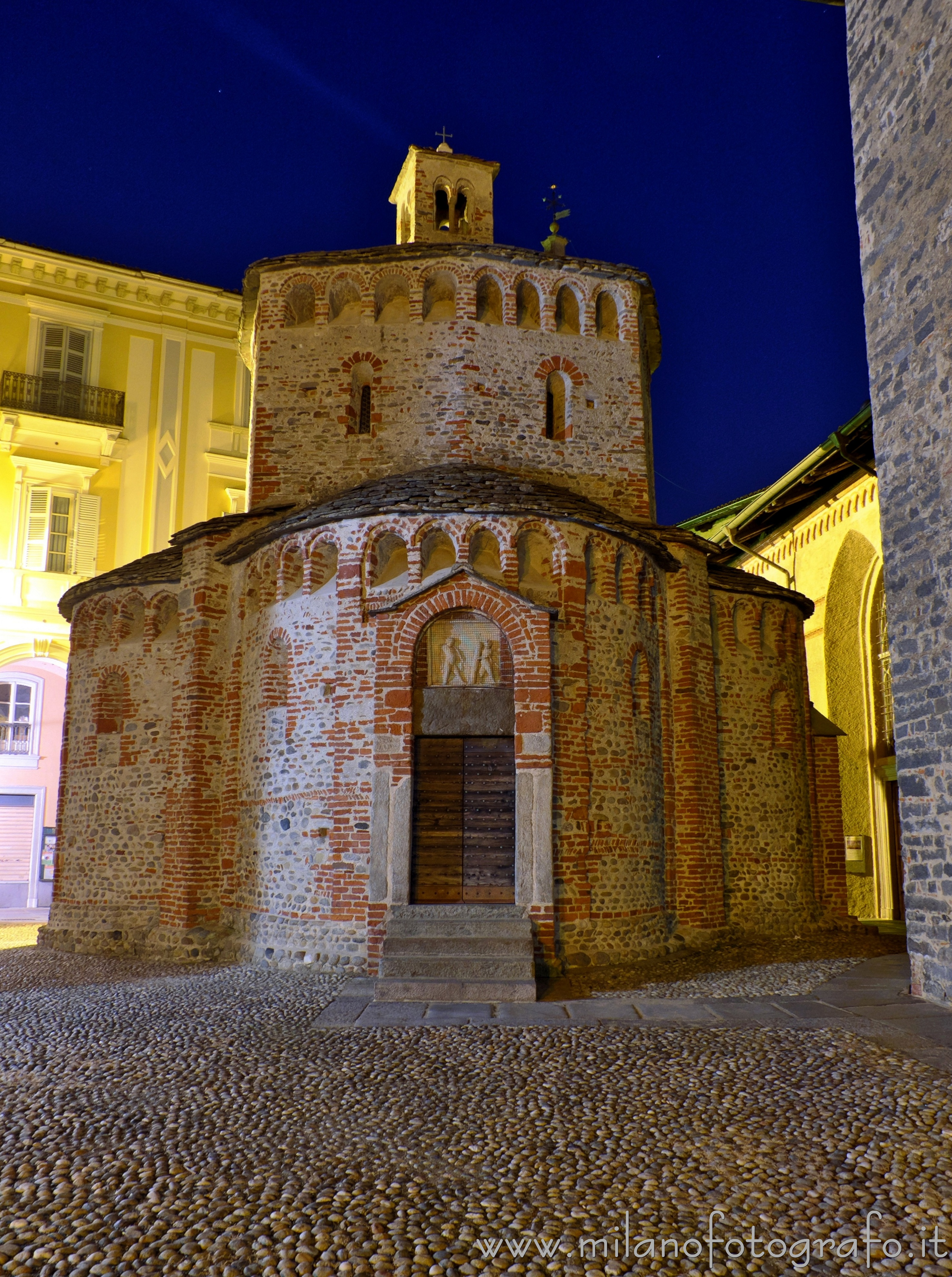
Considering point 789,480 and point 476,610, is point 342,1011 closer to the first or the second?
point 476,610

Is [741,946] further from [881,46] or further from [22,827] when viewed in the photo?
[22,827]

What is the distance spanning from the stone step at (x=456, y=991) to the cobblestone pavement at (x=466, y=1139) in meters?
0.55

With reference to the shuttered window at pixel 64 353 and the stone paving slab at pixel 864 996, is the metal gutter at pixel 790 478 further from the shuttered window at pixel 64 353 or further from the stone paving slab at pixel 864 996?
the shuttered window at pixel 64 353

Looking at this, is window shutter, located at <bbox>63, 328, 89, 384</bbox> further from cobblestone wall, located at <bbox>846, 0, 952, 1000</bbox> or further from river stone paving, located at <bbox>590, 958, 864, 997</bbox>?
river stone paving, located at <bbox>590, 958, 864, 997</bbox>

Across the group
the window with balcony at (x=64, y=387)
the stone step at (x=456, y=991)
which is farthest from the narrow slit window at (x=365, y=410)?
the window with balcony at (x=64, y=387)

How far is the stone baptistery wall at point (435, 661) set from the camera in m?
10.6

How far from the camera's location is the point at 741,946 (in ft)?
41.3

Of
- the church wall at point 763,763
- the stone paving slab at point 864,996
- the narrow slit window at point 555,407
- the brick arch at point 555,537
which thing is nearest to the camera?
the stone paving slab at point 864,996

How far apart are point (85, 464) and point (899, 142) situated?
701 inches

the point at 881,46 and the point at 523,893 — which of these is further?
the point at 523,893

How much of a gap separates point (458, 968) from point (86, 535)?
1548 centimetres

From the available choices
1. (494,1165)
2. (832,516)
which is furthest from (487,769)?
(832,516)

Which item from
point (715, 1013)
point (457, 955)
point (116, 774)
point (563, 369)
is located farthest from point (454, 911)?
point (563, 369)

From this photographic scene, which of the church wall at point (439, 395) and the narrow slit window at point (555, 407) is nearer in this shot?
the church wall at point (439, 395)
